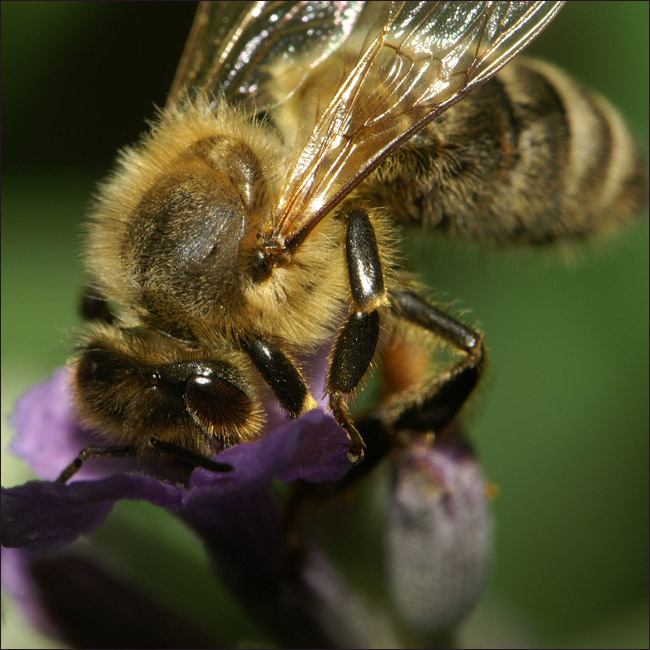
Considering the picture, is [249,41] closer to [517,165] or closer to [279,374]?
[517,165]

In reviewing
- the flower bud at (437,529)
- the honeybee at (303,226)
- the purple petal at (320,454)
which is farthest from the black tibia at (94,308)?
the flower bud at (437,529)

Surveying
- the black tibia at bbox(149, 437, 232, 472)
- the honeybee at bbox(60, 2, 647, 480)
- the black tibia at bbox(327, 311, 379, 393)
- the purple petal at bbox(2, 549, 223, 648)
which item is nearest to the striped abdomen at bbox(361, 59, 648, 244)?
the honeybee at bbox(60, 2, 647, 480)

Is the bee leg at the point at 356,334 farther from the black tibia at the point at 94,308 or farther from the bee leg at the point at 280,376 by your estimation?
the black tibia at the point at 94,308

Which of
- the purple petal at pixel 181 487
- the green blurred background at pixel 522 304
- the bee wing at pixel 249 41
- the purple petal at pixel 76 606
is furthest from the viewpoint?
the green blurred background at pixel 522 304

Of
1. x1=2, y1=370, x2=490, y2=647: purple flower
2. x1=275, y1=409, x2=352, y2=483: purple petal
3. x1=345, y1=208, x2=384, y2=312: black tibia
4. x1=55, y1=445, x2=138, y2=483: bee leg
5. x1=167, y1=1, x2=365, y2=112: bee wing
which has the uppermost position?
x1=167, y1=1, x2=365, y2=112: bee wing

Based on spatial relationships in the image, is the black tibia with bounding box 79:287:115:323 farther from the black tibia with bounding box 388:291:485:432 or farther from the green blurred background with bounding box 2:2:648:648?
the green blurred background with bounding box 2:2:648:648

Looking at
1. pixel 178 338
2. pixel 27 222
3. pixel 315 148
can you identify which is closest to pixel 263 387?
pixel 178 338
